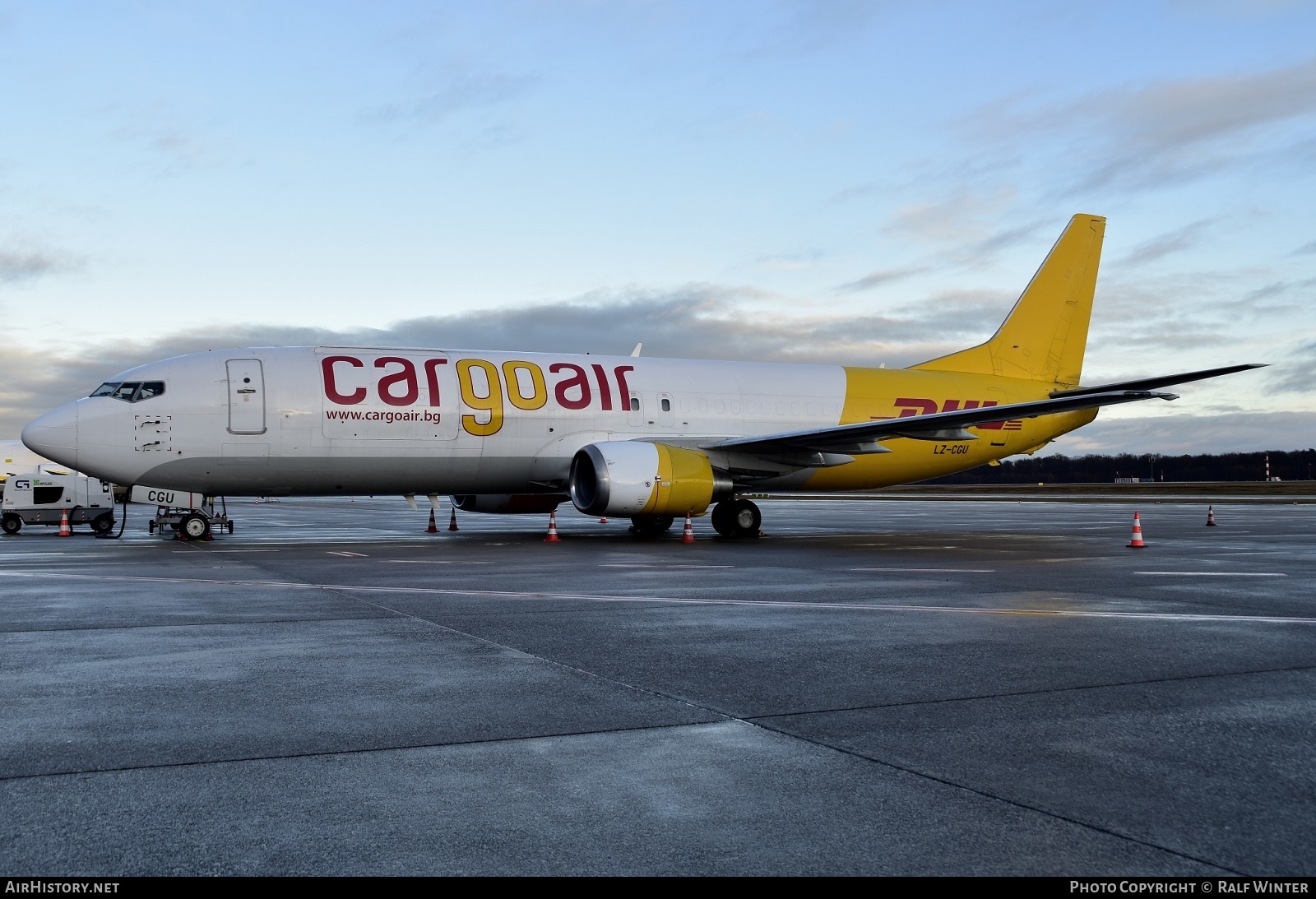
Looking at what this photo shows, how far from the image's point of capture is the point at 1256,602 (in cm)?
923

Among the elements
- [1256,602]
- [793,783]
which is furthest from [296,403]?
[793,783]

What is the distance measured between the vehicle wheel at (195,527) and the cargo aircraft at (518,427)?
4.03 ft

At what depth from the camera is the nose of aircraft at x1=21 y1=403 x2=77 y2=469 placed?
17469 mm

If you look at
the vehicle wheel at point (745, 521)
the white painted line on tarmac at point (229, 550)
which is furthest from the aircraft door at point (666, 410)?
the white painted line on tarmac at point (229, 550)

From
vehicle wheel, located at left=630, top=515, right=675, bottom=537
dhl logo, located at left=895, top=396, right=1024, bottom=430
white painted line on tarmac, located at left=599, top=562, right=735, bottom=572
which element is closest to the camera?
white painted line on tarmac, located at left=599, top=562, right=735, bottom=572

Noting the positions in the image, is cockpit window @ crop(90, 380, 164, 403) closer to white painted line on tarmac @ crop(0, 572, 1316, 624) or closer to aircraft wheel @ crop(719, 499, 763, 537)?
white painted line on tarmac @ crop(0, 572, 1316, 624)

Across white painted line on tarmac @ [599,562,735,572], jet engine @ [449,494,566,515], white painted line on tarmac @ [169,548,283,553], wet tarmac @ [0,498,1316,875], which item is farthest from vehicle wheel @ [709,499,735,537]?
wet tarmac @ [0,498,1316,875]

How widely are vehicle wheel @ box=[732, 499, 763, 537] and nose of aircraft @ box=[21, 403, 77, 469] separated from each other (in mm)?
11749

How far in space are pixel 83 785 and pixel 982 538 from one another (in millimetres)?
17967

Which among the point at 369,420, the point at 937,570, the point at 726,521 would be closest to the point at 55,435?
the point at 369,420

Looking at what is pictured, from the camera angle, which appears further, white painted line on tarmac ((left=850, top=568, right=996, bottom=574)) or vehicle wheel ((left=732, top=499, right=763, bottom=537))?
vehicle wheel ((left=732, top=499, right=763, bottom=537))

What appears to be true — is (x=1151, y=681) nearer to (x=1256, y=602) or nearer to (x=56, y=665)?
(x=1256, y=602)

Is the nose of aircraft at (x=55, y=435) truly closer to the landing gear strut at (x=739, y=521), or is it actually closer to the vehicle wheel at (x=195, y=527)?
the vehicle wheel at (x=195, y=527)

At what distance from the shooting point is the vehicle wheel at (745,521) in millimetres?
20266
